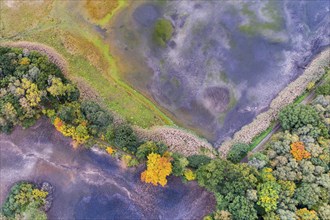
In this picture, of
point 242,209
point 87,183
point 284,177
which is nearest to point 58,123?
point 87,183

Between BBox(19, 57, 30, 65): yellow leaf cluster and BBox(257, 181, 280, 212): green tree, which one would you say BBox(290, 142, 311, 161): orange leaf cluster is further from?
BBox(19, 57, 30, 65): yellow leaf cluster

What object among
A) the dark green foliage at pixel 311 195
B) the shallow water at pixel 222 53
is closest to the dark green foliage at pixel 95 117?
the shallow water at pixel 222 53

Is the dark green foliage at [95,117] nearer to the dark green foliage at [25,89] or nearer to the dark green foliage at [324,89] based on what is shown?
the dark green foliage at [25,89]

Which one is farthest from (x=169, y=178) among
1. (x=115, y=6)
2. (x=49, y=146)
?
(x=115, y=6)

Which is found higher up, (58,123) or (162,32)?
(162,32)

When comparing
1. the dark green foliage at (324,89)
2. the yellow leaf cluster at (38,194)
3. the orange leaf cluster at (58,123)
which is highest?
the dark green foliage at (324,89)

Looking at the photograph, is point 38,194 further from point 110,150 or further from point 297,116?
point 297,116

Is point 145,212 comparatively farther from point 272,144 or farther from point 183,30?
point 183,30
